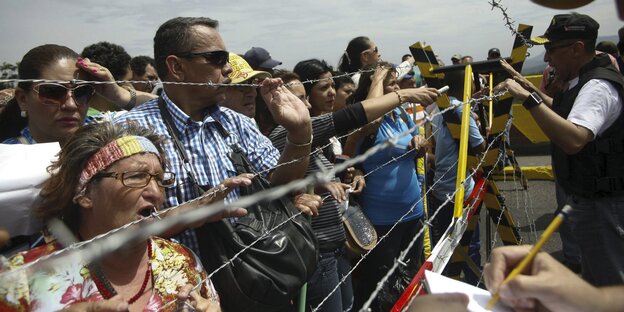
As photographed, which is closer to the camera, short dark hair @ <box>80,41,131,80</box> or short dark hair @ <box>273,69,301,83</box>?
short dark hair @ <box>273,69,301,83</box>

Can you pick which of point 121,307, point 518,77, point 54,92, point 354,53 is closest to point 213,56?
point 54,92

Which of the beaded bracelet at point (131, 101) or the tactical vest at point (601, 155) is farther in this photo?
the beaded bracelet at point (131, 101)

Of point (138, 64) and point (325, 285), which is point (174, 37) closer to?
point (325, 285)

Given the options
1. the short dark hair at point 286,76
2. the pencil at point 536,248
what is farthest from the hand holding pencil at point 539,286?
the short dark hair at point 286,76

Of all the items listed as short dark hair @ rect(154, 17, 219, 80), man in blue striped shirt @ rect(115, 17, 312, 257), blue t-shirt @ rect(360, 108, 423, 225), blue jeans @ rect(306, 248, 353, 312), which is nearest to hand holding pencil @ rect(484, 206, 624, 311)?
man in blue striped shirt @ rect(115, 17, 312, 257)

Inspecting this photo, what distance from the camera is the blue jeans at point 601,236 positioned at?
2.65 metres

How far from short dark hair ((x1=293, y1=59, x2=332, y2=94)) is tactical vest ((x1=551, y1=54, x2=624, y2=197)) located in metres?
1.68

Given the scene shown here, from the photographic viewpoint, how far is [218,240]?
1.67 metres

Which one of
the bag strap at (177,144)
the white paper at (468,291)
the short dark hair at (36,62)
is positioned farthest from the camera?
the short dark hair at (36,62)

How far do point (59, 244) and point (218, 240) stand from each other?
19.9 inches

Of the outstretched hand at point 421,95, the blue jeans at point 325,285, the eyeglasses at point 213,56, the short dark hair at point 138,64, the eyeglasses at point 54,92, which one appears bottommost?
the blue jeans at point 325,285

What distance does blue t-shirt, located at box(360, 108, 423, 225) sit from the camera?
3.26 meters

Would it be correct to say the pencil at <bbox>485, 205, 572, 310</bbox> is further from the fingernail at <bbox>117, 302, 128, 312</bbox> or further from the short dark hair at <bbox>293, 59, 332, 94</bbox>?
the short dark hair at <bbox>293, 59, 332, 94</bbox>

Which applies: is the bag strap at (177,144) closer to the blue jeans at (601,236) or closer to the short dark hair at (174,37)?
the short dark hair at (174,37)
